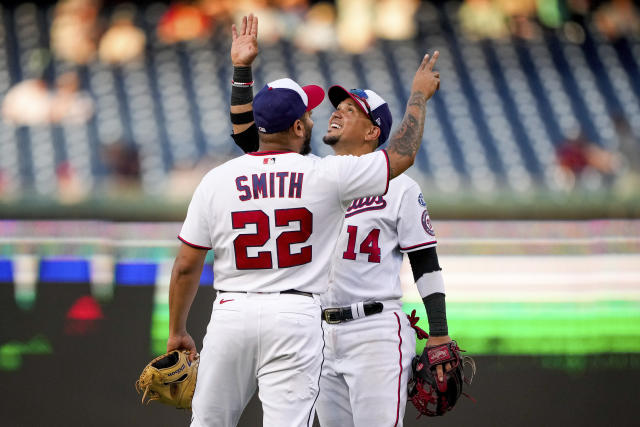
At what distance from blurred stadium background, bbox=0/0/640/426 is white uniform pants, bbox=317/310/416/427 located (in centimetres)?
151

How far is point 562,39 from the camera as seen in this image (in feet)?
15.8

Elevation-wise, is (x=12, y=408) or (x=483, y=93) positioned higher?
(x=483, y=93)

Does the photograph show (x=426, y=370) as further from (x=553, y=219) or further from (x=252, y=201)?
(x=553, y=219)

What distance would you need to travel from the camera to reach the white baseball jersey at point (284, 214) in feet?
8.21

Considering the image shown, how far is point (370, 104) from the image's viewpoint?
3.24 meters

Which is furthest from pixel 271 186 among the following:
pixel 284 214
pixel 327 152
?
pixel 327 152

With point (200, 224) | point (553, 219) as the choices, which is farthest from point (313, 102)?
point (553, 219)

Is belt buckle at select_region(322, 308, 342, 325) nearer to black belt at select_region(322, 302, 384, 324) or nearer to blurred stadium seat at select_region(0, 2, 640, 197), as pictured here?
black belt at select_region(322, 302, 384, 324)

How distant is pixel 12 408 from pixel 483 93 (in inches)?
124

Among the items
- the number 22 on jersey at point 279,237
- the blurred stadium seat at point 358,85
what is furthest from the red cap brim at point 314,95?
the blurred stadium seat at point 358,85

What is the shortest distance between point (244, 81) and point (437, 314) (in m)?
1.09

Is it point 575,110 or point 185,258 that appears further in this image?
point 575,110

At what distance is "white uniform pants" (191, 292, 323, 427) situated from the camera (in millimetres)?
2451

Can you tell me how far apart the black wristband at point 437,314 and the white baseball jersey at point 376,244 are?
5.2 inches
